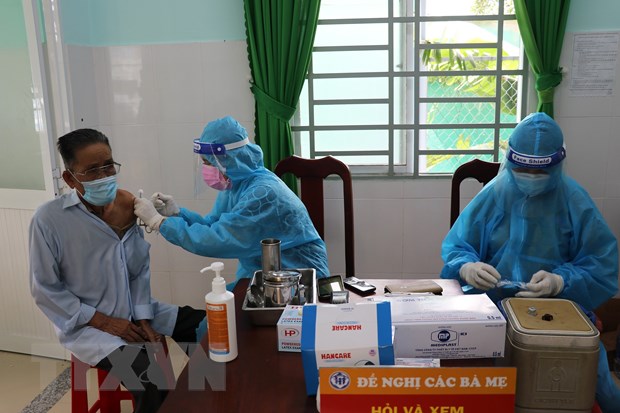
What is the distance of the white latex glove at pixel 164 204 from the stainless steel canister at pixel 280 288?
88cm

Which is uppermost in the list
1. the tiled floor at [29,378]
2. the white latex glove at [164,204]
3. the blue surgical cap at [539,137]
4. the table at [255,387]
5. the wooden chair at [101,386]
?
the blue surgical cap at [539,137]

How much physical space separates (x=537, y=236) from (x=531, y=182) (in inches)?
7.8

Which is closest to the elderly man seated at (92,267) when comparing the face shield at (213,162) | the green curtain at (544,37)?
the face shield at (213,162)

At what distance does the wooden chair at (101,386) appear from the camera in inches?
70.1

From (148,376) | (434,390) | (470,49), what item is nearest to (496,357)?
(434,390)

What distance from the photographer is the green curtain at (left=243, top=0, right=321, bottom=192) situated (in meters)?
2.67

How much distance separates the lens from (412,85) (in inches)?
111

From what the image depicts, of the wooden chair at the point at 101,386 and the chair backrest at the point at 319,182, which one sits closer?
the wooden chair at the point at 101,386

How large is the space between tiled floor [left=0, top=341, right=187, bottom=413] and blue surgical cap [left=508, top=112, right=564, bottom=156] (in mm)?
1813

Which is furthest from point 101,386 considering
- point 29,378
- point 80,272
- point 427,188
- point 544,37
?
point 544,37

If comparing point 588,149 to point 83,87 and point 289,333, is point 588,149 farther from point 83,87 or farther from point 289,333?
point 83,87

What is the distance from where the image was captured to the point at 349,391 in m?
0.95

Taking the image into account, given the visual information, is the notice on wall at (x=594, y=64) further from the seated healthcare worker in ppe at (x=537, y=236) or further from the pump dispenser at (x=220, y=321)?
the pump dispenser at (x=220, y=321)

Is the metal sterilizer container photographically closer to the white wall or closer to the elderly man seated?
the elderly man seated
